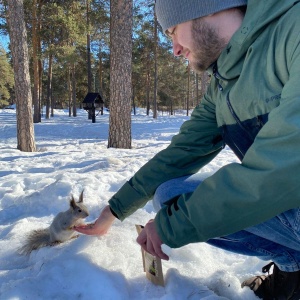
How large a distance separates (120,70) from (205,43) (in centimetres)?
→ 678

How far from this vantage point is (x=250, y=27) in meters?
1.20

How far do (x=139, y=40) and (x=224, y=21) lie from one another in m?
25.7

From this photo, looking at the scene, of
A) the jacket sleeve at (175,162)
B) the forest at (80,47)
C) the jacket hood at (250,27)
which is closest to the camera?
the jacket hood at (250,27)

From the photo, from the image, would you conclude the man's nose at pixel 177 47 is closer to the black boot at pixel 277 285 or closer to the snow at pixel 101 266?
the snow at pixel 101 266

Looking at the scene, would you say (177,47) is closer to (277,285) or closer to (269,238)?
(269,238)

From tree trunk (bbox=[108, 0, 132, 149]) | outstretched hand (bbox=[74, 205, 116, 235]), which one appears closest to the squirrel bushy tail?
outstretched hand (bbox=[74, 205, 116, 235])

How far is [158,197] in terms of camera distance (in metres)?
1.72

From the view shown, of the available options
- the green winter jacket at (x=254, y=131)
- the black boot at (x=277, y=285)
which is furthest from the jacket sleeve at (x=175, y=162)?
the black boot at (x=277, y=285)

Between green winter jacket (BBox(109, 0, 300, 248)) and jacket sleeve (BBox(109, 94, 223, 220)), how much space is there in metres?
0.29

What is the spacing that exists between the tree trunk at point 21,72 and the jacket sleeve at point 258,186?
7.93 metres

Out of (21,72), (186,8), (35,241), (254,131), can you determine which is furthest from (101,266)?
(21,72)

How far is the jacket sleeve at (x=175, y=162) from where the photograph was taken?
1882 millimetres

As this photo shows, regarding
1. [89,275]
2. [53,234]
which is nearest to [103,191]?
[53,234]

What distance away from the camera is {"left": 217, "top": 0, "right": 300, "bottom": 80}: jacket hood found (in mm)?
1143
